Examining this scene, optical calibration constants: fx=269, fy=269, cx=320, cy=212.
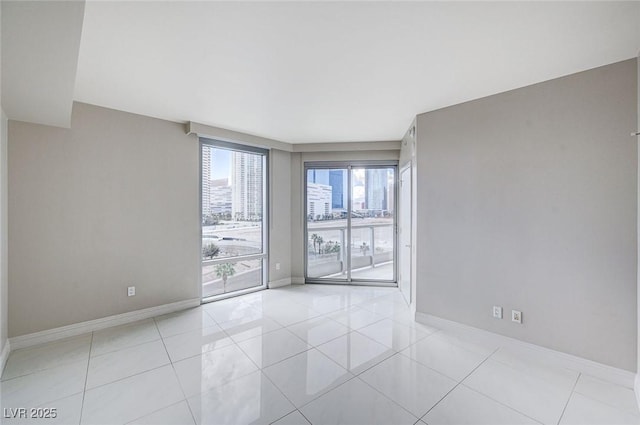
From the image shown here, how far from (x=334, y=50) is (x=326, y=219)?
3353mm

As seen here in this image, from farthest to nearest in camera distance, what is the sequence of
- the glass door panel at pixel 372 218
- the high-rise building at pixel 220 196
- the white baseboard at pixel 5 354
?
the glass door panel at pixel 372 218
the high-rise building at pixel 220 196
the white baseboard at pixel 5 354

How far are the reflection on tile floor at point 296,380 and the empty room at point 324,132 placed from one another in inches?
0.8

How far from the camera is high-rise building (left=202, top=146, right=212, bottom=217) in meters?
4.02

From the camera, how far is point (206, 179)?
4.05m

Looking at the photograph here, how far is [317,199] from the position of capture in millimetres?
5035

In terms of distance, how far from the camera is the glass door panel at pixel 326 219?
16.4 ft

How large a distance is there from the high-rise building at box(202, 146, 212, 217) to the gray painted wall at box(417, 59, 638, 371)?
309 cm

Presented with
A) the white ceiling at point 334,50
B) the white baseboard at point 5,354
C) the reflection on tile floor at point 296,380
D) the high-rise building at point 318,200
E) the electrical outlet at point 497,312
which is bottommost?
the reflection on tile floor at point 296,380

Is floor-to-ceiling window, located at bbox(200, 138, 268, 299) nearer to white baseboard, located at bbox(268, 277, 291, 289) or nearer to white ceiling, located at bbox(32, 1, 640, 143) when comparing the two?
white baseboard, located at bbox(268, 277, 291, 289)

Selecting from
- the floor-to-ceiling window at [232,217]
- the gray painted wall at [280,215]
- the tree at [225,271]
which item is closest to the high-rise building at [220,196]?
the floor-to-ceiling window at [232,217]

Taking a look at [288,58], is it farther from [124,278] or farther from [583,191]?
[124,278]

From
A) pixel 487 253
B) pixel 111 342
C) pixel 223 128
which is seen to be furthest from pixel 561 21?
pixel 111 342

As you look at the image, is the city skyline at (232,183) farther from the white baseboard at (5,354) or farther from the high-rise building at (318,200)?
the white baseboard at (5,354)

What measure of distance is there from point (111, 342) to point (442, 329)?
359 centimetres
